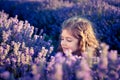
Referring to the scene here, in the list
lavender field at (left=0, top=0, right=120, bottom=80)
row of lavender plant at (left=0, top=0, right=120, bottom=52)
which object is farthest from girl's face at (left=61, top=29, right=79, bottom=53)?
row of lavender plant at (left=0, top=0, right=120, bottom=52)

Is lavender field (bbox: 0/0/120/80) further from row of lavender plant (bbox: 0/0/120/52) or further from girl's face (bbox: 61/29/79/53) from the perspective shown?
girl's face (bbox: 61/29/79/53)

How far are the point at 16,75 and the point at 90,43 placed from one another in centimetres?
152

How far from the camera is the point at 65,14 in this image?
7020mm

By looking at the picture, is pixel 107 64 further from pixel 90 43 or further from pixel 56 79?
pixel 90 43

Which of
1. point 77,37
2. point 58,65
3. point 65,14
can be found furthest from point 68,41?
point 65,14

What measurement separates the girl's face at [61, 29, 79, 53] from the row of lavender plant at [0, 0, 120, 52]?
1.80 metres

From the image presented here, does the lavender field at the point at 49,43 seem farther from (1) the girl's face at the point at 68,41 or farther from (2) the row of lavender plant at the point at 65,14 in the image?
(1) the girl's face at the point at 68,41

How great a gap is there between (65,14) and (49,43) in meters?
3.43

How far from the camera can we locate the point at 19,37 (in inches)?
139

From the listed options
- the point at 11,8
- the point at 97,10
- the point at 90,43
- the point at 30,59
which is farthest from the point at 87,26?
the point at 11,8

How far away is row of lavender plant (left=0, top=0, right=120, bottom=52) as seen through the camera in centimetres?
593

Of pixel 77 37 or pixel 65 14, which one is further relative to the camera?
pixel 65 14

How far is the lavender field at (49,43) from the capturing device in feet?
6.20

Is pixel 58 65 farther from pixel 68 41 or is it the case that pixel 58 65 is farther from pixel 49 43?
pixel 68 41
